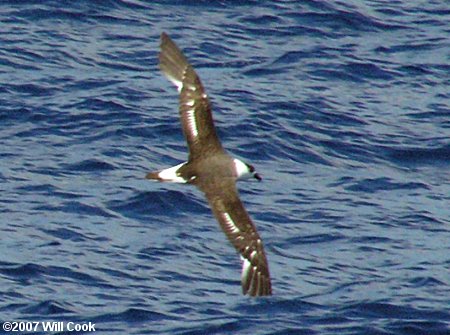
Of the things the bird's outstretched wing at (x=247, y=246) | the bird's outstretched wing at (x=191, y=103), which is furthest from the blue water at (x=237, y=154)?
the bird's outstretched wing at (x=191, y=103)

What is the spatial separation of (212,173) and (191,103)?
0.89 metres

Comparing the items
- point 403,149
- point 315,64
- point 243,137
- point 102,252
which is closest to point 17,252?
point 102,252

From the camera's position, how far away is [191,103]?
12.1 meters

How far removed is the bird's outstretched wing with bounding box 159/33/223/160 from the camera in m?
11.7

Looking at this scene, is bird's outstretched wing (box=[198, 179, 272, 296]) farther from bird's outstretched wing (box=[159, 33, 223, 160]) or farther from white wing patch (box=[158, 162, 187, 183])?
bird's outstretched wing (box=[159, 33, 223, 160])

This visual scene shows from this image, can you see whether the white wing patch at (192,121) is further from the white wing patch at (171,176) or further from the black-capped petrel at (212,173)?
the white wing patch at (171,176)

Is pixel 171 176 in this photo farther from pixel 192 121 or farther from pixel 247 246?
pixel 247 246

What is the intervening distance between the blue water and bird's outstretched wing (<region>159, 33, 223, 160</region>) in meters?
1.68

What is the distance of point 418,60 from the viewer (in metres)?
18.7

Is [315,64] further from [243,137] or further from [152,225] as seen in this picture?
[152,225]

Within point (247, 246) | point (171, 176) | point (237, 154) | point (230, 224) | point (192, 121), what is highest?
point (192, 121)

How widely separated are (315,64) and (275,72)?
2.11 feet

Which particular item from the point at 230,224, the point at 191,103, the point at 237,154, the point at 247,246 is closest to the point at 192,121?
the point at 191,103

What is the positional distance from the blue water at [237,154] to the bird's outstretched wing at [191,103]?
5.51 ft
